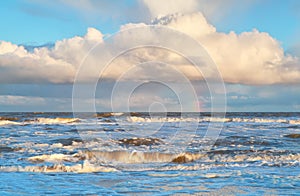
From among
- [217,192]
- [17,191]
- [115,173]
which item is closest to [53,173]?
[115,173]

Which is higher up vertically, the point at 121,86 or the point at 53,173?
the point at 121,86

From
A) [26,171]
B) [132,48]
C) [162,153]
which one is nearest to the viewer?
[26,171]

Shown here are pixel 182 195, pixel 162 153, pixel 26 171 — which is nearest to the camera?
pixel 182 195

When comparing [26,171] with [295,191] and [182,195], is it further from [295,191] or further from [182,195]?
[295,191]

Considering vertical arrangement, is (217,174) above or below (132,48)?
below

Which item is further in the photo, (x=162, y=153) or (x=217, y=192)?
(x=162, y=153)

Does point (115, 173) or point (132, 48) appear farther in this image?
point (132, 48)

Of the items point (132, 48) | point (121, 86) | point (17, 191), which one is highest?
point (132, 48)

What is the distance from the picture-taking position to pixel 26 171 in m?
12.7

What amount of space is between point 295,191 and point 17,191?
6.48m

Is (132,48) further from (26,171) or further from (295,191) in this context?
(295,191)

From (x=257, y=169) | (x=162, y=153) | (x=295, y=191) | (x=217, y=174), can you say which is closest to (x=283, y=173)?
(x=257, y=169)

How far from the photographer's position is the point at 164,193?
9.23 m

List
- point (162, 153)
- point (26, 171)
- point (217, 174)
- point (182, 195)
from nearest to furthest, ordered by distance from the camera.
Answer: point (182, 195) → point (217, 174) → point (26, 171) → point (162, 153)
